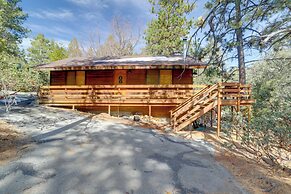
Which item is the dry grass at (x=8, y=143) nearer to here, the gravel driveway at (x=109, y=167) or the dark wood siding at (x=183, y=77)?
the gravel driveway at (x=109, y=167)

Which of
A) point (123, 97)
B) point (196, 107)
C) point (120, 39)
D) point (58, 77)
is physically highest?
point (120, 39)

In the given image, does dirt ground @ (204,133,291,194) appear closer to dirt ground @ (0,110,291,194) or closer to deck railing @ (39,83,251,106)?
dirt ground @ (0,110,291,194)

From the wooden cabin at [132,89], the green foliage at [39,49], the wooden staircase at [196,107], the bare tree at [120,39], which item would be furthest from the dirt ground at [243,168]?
the green foliage at [39,49]

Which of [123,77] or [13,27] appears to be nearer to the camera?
[123,77]

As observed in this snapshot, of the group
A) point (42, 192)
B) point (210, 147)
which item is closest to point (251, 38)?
point (210, 147)

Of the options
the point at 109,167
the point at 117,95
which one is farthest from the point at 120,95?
the point at 109,167

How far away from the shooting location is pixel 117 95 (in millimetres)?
10953

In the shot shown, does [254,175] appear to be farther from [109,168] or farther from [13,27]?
[13,27]

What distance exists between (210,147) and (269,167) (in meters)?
1.85

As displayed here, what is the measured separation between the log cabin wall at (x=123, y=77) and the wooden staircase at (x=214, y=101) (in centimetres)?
252

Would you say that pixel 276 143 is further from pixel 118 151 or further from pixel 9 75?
pixel 9 75

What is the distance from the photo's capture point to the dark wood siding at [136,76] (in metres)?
12.0

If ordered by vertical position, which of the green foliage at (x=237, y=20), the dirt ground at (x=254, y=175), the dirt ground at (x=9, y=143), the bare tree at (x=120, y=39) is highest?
the bare tree at (x=120, y=39)

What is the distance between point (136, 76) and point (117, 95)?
2018 mm
